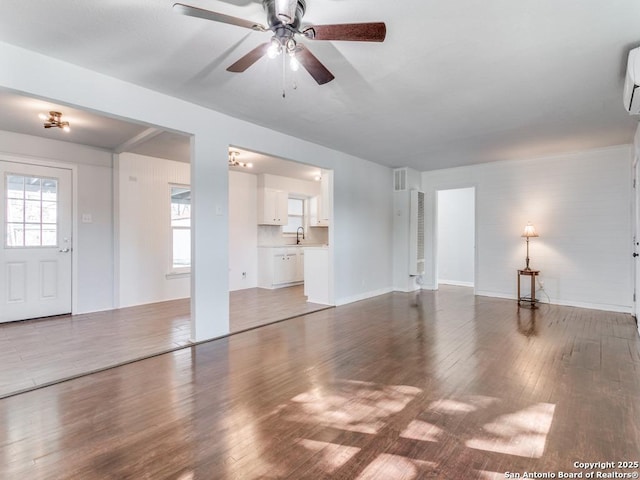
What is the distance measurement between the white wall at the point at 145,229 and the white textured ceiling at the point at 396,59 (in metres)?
2.74

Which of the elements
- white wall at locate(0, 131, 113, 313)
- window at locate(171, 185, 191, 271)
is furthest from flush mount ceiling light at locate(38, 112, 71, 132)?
window at locate(171, 185, 191, 271)

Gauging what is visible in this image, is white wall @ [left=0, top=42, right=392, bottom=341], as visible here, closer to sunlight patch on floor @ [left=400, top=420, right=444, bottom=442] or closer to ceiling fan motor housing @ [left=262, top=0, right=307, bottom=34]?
ceiling fan motor housing @ [left=262, top=0, right=307, bottom=34]

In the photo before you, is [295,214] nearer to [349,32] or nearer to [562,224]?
[562,224]

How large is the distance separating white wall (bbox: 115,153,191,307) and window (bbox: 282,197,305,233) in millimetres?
2691

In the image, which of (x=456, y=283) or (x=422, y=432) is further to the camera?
(x=456, y=283)

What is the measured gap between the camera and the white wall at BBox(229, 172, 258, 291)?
6.95 meters

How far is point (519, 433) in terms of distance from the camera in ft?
6.33

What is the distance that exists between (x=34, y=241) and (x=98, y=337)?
2056mm

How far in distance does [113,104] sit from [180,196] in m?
3.41

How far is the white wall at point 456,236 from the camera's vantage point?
7730 millimetres

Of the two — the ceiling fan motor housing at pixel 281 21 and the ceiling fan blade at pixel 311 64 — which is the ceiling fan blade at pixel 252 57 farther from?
the ceiling fan blade at pixel 311 64

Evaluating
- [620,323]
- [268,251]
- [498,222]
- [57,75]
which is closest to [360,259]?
[268,251]

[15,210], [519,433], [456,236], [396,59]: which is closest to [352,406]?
[519,433]

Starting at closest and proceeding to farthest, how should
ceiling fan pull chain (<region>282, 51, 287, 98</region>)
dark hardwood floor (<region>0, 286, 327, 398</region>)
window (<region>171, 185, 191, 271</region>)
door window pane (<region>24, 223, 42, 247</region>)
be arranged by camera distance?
ceiling fan pull chain (<region>282, 51, 287, 98</region>) < dark hardwood floor (<region>0, 286, 327, 398</region>) < door window pane (<region>24, 223, 42, 247</region>) < window (<region>171, 185, 191, 271</region>)
